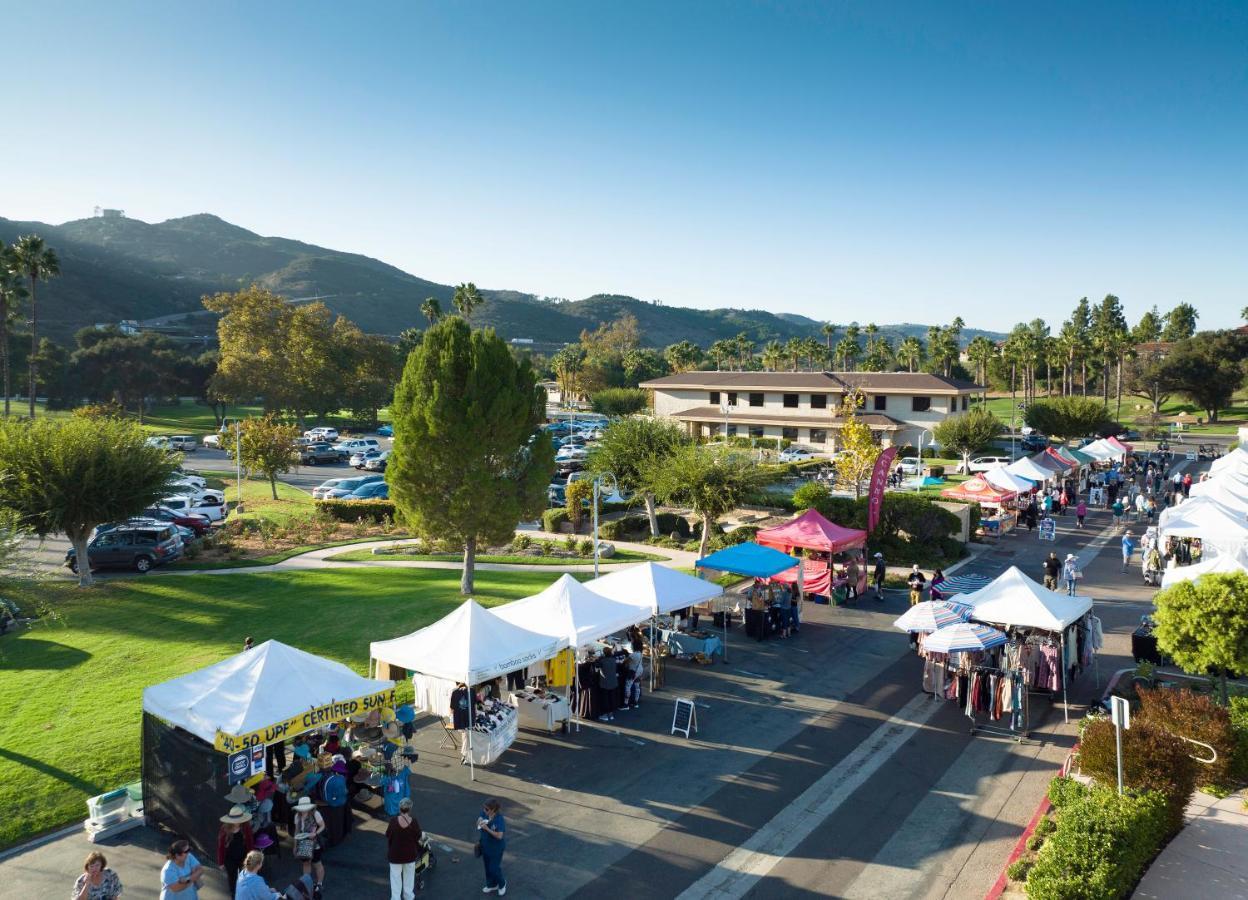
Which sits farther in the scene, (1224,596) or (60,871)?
(1224,596)

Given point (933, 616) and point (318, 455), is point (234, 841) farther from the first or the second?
point (318, 455)

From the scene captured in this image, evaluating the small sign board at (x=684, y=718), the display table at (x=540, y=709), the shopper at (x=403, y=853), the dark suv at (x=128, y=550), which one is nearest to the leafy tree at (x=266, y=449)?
the dark suv at (x=128, y=550)

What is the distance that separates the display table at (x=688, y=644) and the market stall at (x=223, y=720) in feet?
28.1

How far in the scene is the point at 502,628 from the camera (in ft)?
47.3

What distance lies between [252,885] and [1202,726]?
13.2m

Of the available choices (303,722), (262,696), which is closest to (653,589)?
(303,722)

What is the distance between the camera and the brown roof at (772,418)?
64250mm

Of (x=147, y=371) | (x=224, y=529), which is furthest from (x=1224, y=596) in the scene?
(x=147, y=371)

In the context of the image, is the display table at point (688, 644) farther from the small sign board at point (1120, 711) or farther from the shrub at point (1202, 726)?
the small sign board at point (1120, 711)

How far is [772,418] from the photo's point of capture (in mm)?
68500

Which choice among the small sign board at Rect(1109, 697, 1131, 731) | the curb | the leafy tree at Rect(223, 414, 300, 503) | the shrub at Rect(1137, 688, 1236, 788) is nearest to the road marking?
the curb

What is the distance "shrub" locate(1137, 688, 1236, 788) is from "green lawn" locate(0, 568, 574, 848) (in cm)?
1547

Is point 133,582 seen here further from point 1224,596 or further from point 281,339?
point 281,339

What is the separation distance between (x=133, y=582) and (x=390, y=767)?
63.3ft
